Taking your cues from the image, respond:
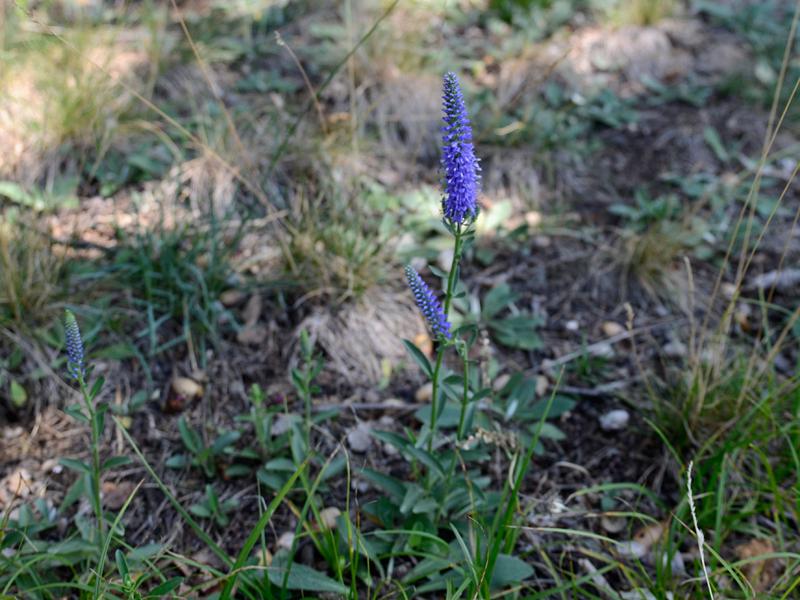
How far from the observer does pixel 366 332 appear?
2.51m

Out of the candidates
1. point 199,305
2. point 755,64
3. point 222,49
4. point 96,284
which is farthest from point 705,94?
point 96,284

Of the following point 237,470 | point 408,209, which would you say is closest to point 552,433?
point 237,470

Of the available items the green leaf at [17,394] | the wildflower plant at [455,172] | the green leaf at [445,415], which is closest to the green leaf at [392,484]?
the green leaf at [445,415]

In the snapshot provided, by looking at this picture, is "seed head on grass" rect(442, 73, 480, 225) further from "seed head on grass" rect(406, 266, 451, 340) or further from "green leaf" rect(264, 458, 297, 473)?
"green leaf" rect(264, 458, 297, 473)

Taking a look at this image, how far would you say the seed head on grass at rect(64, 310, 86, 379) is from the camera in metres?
1.47

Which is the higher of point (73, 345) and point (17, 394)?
point (73, 345)

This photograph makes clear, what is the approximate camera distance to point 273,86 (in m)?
3.46

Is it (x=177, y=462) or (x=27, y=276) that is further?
(x=27, y=276)

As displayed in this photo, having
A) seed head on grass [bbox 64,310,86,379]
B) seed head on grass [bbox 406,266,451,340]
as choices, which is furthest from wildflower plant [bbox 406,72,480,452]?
seed head on grass [bbox 64,310,86,379]

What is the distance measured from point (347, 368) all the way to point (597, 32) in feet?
8.73

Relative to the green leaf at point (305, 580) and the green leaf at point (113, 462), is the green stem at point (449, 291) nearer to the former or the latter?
the green leaf at point (305, 580)

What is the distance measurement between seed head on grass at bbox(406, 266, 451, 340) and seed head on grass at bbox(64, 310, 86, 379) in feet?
2.22

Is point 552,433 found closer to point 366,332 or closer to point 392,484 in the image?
point 392,484

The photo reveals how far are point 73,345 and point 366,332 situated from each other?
45.7 inches
